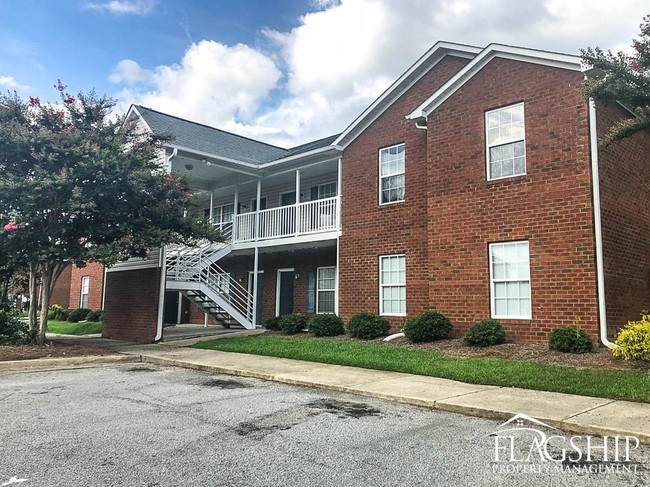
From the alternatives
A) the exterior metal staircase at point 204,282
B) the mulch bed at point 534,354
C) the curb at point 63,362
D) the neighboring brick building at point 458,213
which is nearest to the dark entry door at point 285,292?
the neighboring brick building at point 458,213

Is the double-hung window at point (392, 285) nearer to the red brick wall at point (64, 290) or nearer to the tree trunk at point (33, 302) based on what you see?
the tree trunk at point (33, 302)

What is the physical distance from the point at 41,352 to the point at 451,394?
30.2ft

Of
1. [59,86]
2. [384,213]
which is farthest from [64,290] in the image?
[384,213]

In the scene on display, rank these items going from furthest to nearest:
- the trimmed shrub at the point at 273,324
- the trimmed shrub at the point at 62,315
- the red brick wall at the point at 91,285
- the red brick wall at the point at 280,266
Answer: the red brick wall at the point at 91,285 → the trimmed shrub at the point at 62,315 → the red brick wall at the point at 280,266 → the trimmed shrub at the point at 273,324

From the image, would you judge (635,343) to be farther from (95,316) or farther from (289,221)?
(95,316)

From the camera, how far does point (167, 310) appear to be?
23844 mm

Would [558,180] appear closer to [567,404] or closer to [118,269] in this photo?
[567,404]

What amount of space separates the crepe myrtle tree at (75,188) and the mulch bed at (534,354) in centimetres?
682

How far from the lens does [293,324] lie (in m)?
15.7

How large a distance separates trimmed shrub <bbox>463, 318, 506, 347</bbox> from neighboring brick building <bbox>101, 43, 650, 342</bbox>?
47cm

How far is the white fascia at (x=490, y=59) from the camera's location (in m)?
11.6

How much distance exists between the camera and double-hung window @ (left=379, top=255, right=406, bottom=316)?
14742 millimetres

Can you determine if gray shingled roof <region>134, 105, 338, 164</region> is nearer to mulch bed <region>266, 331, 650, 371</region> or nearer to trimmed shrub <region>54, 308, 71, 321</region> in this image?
mulch bed <region>266, 331, 650, 371</region>

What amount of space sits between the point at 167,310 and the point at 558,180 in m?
17.9
